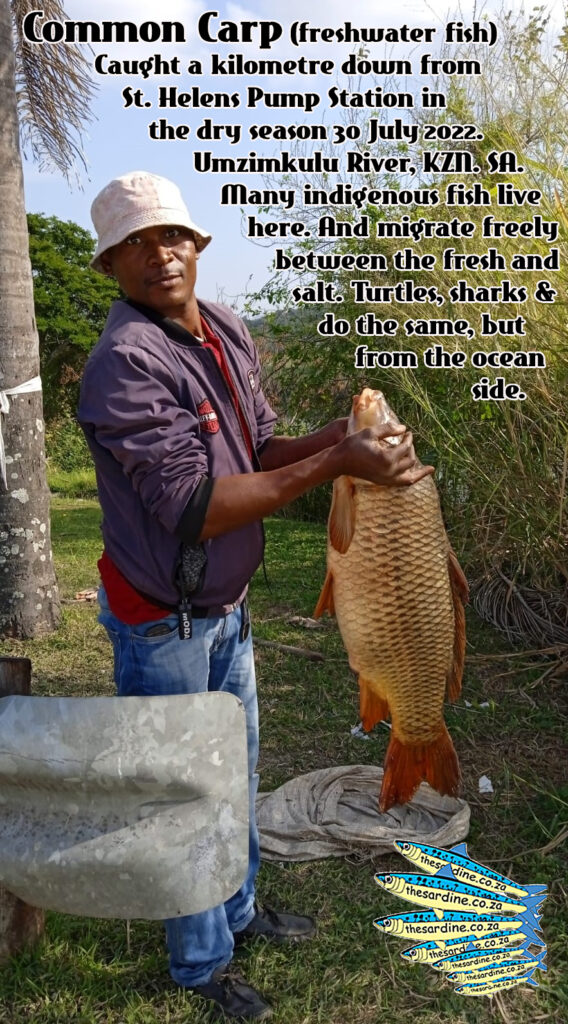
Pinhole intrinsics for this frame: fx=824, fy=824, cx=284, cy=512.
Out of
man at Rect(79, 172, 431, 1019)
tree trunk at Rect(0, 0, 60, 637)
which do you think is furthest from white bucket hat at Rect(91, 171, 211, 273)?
tree trunk at Rect(0, 0, 60, 637)

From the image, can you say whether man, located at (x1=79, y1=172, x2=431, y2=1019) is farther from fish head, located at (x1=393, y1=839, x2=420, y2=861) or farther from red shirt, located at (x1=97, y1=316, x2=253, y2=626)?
fish head, located at (x1=393, y1=839, x2=420, y2=861)

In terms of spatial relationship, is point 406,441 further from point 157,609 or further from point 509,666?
point 509,666

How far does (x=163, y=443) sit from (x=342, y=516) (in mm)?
493

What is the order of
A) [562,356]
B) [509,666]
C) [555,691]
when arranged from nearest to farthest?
1. [562,356]
2. [555,691]
3. [509,666]

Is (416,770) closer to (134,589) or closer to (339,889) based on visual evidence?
(339,889)

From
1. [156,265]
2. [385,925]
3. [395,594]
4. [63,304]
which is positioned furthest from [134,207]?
[63,304]

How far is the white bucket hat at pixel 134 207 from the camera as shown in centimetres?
186

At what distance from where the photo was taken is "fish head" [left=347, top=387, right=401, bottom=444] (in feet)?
6.11

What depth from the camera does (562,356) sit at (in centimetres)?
328

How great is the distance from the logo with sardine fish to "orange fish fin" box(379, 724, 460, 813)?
503 millimetres


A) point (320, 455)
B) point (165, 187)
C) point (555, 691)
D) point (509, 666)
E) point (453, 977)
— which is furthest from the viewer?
point (509, 666)

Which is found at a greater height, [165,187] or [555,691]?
[165,187]

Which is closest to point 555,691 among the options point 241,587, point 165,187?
point 241,587

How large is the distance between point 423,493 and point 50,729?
1038 millimetres
